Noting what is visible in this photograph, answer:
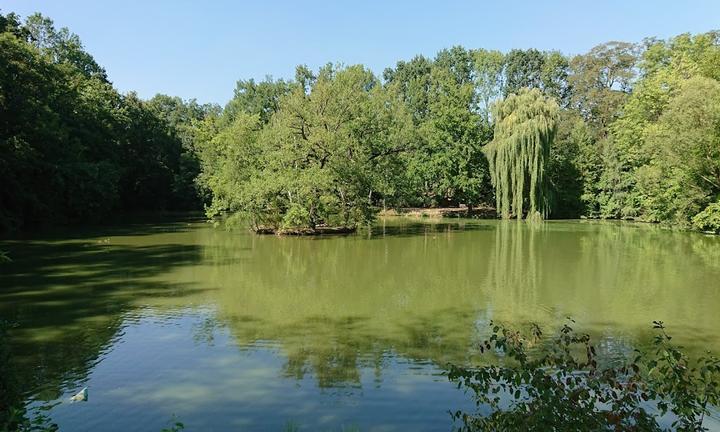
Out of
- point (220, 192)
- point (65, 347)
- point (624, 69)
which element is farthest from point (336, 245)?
point (624, 69)

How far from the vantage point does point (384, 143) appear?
27.9 meters

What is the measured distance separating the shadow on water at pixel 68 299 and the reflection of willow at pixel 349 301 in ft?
5.96

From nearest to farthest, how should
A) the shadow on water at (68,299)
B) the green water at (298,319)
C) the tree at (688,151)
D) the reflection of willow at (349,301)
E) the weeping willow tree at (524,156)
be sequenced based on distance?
the green water at (298,319)
the shadow on water at (68,299)
the reflection of willow at (349,301)
the tree at (688,151)
the weeping willow tree at (524,156)

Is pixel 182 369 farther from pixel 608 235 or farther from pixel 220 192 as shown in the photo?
pixel 608 235

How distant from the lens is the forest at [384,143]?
25219 mm

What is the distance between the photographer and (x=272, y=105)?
59656 mm

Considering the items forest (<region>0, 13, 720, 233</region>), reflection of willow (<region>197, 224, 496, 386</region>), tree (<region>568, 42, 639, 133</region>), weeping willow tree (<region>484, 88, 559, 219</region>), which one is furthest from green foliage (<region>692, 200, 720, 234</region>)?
tree (<region>568, 42, 639, 133</region>)

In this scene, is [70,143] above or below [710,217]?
above

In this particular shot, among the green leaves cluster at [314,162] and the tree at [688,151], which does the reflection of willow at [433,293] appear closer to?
the green leaves cluster at [314,162]

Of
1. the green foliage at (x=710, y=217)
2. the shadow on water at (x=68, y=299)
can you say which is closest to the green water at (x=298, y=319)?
the shadow on water at (x=68, y=299)

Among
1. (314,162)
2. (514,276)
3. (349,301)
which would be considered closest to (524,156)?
(314,162)

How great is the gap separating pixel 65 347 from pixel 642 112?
35146 mm

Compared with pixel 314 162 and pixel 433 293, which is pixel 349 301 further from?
pixel 314 162

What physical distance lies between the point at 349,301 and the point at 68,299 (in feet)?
20.2
